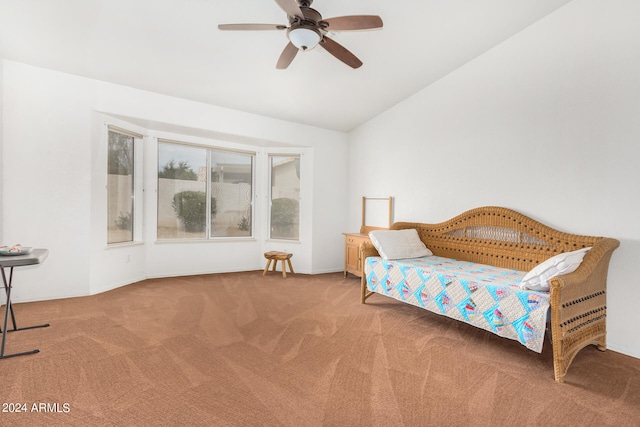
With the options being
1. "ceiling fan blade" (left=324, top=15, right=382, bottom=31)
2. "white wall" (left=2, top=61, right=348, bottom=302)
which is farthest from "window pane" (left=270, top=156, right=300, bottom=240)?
"ceiling fan blade" (left=324, top=15, right=382, bottom=31)

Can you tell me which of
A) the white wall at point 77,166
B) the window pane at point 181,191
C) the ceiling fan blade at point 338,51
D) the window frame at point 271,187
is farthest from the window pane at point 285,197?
the ceiling fan blade at point 338,51

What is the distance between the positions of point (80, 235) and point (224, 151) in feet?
8.12

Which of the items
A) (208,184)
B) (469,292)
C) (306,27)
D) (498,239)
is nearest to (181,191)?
(208,184)

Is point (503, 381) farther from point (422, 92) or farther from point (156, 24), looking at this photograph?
point (156, 24)

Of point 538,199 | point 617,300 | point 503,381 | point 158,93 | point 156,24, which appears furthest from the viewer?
point 158,93

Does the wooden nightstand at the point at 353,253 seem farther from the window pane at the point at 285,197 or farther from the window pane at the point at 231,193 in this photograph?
the window pane at the point at 231,193

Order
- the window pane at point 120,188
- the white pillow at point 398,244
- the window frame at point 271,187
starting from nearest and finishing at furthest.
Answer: the white pillow at point 398,244
the window pane at point 120,188
the window frame at point 271,187

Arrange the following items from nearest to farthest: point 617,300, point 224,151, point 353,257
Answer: point 617,300, point 353,257, point 224,151

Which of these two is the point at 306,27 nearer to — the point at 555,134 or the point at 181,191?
the point at 555,134

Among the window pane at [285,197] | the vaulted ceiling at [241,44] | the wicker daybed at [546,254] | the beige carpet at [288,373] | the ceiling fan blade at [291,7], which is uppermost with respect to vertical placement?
the vaulted ceiling at [241,44]

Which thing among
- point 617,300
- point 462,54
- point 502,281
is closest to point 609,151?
point 617,300

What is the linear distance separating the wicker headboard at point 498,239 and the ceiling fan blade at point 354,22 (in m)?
2.32

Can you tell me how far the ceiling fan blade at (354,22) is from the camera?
2.23 m

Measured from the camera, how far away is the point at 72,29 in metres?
2.88
